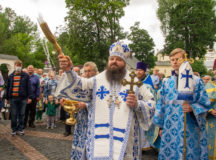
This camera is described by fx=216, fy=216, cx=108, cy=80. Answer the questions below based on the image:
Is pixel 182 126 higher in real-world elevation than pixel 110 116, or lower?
lower

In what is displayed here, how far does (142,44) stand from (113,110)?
127 ft

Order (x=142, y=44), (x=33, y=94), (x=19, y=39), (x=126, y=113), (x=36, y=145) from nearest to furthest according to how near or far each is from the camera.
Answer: (x=126, y=113) < (x=36, y=145) < (x=33, y=94) < (x=142, y=44) < (x=19, y=39)

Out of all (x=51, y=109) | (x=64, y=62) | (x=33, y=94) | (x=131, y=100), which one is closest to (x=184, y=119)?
(x=131, y=100)

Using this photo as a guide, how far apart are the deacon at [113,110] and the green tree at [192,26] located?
25.9m

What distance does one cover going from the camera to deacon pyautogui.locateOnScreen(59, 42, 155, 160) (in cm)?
251

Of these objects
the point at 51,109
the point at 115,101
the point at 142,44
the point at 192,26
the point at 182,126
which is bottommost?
the point at 51,109

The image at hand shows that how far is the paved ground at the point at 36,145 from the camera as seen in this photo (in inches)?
191

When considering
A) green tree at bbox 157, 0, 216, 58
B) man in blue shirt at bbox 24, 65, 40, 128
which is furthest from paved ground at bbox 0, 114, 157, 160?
green tree at bbox 157, 0, 216, 58

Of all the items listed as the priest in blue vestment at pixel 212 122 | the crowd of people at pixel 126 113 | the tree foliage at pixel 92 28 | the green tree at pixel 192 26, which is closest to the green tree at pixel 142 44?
the green tree at pixel 192 26

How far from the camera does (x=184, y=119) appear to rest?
10.3 feet

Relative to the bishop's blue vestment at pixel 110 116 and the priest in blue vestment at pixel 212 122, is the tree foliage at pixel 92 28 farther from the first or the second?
the bishop's blue vestment at pixel 110 116

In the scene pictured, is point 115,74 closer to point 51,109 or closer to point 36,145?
point 36,145

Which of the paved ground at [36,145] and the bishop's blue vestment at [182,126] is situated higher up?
the bishop's blue vestment at [182,126]

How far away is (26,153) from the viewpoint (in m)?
5.02
